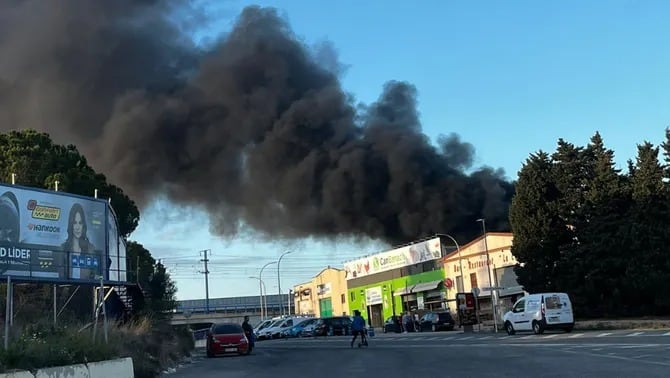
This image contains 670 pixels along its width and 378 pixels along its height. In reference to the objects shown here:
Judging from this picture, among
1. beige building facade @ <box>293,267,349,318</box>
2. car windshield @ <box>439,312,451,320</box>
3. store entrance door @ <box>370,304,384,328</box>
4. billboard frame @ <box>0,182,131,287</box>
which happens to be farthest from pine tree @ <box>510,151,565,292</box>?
beige building facade @ <box>293,267,349,318</box>

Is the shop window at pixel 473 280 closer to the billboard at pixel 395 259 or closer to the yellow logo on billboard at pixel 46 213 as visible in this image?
the billboard at pixel 395 259

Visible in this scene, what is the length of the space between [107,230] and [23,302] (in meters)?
3.41

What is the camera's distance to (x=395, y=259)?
192 ft

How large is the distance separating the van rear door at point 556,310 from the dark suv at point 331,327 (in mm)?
20301

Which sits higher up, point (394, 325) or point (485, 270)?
point (485, 270)

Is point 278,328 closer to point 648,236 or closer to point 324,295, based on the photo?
point 648,236

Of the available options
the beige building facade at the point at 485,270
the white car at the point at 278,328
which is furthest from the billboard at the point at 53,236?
the beige building facade at the point at 485,270

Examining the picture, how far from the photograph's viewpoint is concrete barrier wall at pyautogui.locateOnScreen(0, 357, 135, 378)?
9.90 m

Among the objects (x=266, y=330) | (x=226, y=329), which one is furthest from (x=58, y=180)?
(x=266, y=330)

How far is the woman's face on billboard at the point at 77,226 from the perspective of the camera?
2222 cm

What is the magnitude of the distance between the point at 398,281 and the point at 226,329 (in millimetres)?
37032

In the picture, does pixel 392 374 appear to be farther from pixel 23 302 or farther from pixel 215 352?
pixel 23 302

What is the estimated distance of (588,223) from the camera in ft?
109

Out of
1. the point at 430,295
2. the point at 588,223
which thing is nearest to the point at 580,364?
the point at 588,223
